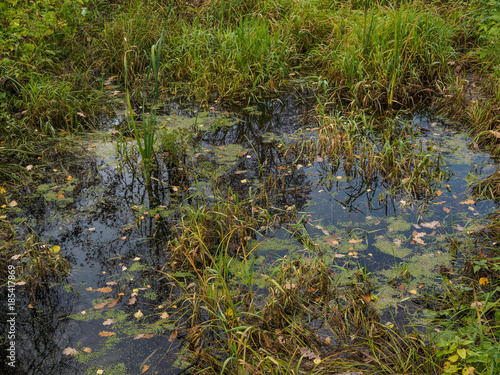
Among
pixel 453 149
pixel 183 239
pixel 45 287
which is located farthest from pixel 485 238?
pixel 45 287

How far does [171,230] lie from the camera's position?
354 centimetres

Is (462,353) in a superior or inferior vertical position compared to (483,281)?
superior

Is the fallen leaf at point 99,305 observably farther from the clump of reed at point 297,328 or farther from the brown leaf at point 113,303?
the clump of reed at point 297,328

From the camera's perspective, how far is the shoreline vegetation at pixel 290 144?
2.51 meters

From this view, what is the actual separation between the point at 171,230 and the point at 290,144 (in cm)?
192

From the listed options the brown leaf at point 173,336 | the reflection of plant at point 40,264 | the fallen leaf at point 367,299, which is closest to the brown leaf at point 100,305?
the reflection of plant at point 40,264

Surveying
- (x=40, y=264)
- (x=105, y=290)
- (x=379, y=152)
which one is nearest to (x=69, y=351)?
(x=105, y=290)

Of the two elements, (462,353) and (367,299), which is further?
(367,299)

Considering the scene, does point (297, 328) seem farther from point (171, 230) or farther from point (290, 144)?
point (290, 144)

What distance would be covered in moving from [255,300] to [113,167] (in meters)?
2.47

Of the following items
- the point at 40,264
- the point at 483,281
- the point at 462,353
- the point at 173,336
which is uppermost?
the point at 462,353

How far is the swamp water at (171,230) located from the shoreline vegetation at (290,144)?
12cm

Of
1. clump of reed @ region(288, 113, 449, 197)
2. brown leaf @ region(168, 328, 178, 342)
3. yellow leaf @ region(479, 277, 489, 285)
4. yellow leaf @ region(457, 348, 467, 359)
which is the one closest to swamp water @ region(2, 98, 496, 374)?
brown leaf @ region(168, 328, 178, 342)

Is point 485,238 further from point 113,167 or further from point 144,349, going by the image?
point 113,167
